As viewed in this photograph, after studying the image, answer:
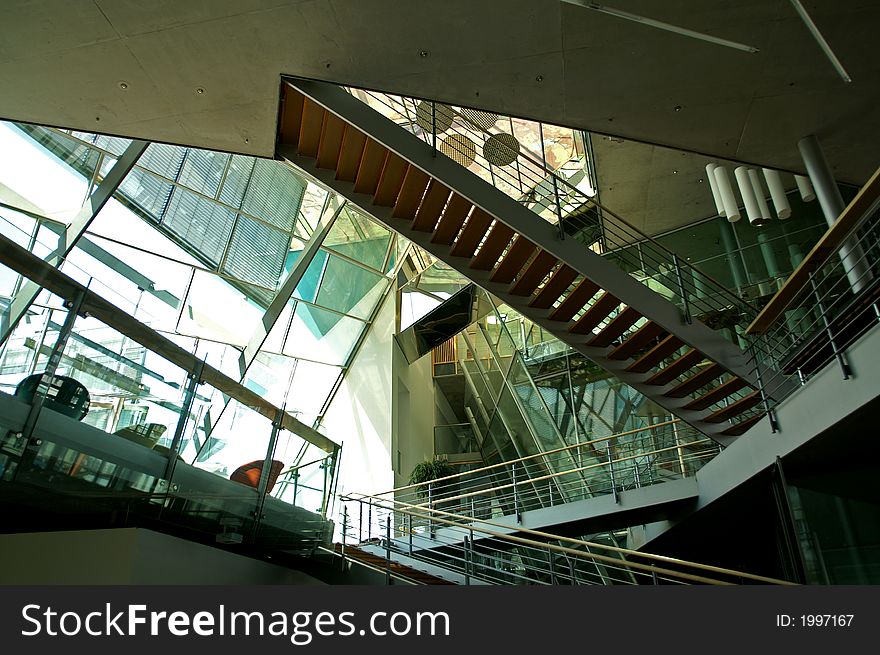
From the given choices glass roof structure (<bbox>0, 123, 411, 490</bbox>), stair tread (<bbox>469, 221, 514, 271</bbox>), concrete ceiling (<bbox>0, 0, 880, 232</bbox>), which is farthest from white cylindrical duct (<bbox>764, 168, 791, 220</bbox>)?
glass roof structure (<bbox>0, 123, 411, 490</bbox>)

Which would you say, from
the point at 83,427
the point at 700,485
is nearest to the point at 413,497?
the point at 700,485

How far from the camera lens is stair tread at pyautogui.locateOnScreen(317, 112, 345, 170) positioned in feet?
26.6

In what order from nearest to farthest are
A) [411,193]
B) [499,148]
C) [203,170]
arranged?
1. [411,193]
2. [499,148]
3. [203,170]

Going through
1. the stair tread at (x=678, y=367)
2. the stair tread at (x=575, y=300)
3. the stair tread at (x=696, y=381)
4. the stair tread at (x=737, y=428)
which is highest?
the stair tread at (x=575, y=300)

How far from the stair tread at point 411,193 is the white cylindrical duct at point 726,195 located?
14.6 ft

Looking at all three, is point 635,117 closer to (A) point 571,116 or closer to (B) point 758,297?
(A) point 571,116

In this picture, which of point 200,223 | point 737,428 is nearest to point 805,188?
point 737,428

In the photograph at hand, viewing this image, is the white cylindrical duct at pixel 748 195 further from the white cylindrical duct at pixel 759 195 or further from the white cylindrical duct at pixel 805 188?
the white cylindrical duct at pixel 805 188

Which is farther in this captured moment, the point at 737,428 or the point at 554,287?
the point at 737,428

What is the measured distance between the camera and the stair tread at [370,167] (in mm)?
8234

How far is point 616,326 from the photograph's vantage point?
832cm

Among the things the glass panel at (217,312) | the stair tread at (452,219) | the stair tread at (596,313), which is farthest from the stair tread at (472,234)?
the glass panel at (217,312)

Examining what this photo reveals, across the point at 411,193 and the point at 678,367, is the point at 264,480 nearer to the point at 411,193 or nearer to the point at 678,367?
the point at 411,193

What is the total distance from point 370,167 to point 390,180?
0.31 m
